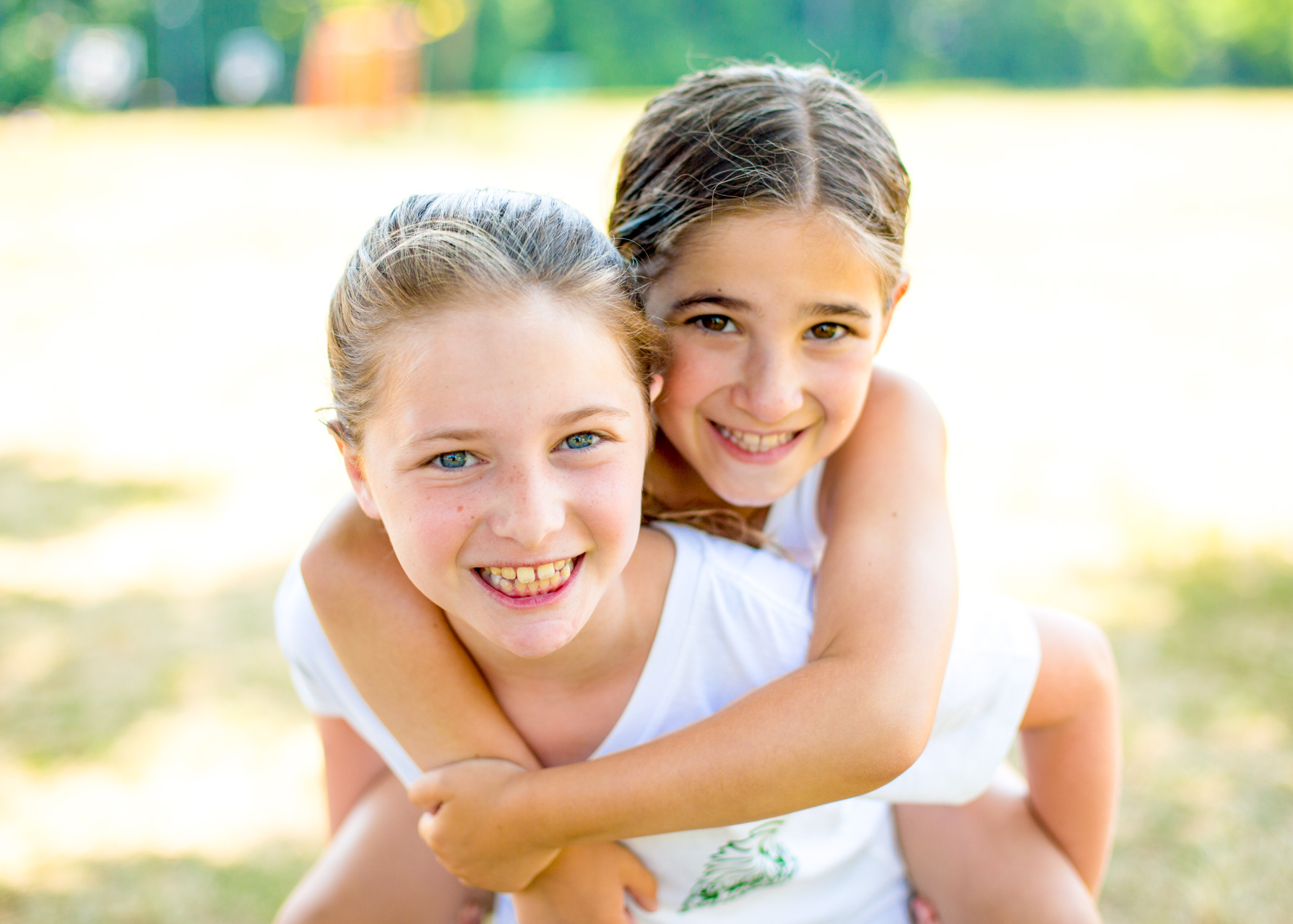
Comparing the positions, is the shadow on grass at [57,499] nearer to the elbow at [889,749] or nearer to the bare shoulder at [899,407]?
the bare shoulder at [899,407]

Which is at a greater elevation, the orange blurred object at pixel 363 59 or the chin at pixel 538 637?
the chin at pixel 538 637

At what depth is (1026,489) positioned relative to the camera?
17.6ft

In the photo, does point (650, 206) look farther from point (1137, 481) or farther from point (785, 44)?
point (785, 44)

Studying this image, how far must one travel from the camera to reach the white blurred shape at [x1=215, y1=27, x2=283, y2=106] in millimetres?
19609

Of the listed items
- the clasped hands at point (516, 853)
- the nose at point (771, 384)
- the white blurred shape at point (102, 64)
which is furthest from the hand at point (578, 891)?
the white blurred shape at point (102, 64)

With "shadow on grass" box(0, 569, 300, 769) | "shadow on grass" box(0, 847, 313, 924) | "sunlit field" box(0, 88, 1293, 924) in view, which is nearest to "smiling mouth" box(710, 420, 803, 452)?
"sunlit field" box(0, 88, 1293, 924)

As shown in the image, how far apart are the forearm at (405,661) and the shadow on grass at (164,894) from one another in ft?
4.80

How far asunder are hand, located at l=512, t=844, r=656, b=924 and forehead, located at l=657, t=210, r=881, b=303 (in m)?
0.94

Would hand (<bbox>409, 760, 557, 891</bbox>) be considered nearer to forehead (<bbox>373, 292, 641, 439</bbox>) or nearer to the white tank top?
forehead (<bbox>373, 292, 641, 439</bbox>)

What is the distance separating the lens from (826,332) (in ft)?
6.24

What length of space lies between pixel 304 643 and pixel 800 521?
0.96 m

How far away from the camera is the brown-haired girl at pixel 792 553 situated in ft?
5.22

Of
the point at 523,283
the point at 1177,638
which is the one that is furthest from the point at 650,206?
the point at 1177,638

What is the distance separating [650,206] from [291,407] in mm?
5308
